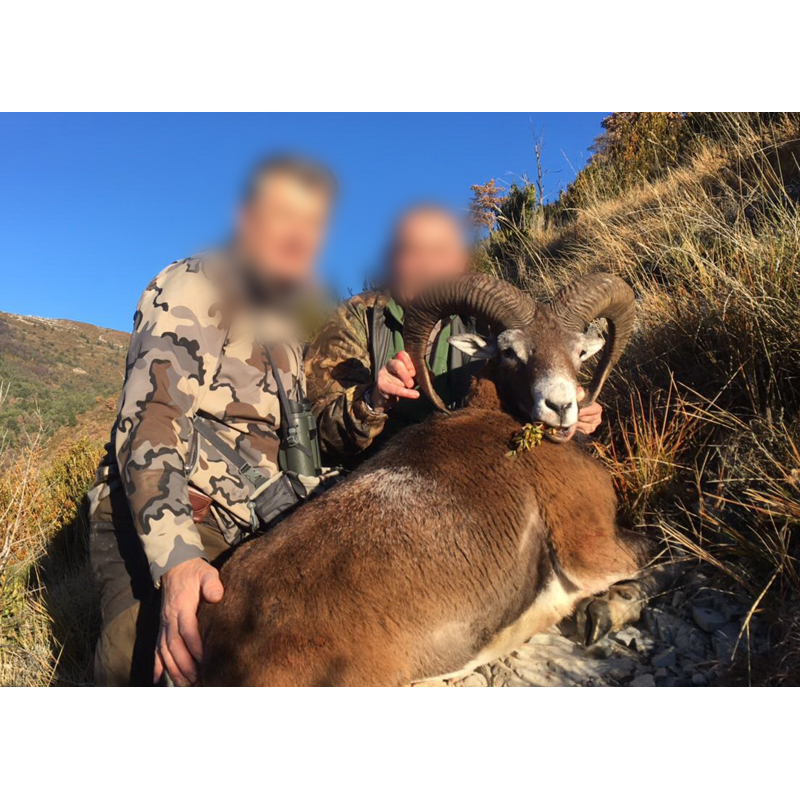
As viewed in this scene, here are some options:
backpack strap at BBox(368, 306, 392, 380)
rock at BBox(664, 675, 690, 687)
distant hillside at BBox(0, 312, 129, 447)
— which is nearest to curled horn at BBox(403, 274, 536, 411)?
backpack strap at BBox(368, 306, 392, 380)

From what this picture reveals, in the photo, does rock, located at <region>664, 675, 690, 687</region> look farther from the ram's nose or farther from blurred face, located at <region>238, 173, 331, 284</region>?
blurred face, located at <region>238, 173, 331, 284</region>

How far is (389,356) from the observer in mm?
5949

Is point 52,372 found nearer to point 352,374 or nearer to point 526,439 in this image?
point 352,374

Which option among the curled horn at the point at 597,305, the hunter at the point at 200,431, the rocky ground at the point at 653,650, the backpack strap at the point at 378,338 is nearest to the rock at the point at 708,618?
the rocky ground at the point at 653,650

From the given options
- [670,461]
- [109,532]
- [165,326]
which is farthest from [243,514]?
[670,461]

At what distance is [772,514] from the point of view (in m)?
3.42

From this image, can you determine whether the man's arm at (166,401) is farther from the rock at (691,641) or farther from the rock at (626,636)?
the rock at (691,641)

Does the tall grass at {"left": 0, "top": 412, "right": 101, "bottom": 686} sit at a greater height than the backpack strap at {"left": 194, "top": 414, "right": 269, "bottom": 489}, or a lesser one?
lesser

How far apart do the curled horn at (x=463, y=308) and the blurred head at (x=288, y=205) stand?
117cm

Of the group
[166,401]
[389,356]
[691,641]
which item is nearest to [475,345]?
[389,356]

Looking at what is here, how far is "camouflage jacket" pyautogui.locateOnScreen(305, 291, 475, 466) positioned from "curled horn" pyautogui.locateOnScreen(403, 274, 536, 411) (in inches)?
24.5

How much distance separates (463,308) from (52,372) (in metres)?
7.10

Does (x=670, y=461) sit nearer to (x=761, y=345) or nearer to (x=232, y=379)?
(x=761, y=345)

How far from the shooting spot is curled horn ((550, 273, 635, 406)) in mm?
4488
